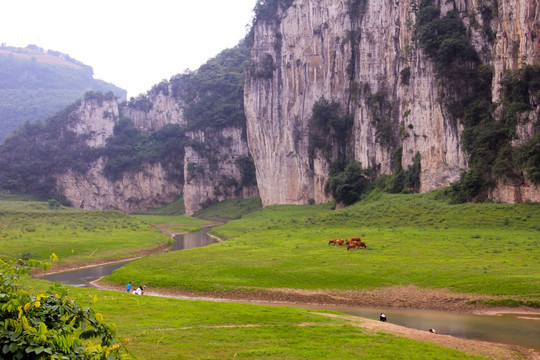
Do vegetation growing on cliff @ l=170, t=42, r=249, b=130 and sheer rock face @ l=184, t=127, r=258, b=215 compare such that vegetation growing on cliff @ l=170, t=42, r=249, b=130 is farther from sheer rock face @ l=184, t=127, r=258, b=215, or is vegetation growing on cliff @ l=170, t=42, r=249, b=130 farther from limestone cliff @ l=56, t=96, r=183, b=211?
limestone cliff @ l=56, t=96, r=183, b=211

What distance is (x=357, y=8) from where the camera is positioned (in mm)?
79312

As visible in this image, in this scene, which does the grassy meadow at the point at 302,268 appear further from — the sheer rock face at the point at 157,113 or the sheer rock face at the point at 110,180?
the sheer rock face at the point at 157,113

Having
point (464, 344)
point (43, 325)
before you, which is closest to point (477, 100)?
point (464, 344)

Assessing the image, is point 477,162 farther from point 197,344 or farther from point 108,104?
point 108,104

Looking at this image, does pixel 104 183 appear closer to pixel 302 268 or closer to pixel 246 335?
pixel 302 268

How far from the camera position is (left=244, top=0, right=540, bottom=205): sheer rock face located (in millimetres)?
54406

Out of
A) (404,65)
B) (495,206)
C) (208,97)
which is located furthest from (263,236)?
(208,97)

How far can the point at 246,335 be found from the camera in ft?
59.9

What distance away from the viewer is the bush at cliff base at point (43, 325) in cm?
603

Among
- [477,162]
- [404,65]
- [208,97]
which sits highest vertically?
[208,97]

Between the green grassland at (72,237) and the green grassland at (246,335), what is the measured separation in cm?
2426

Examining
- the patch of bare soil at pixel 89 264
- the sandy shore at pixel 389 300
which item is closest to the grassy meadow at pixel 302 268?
the sandy shore at pixel 389 300

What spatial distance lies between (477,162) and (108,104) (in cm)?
12089

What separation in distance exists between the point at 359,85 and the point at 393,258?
4965 centimetres
